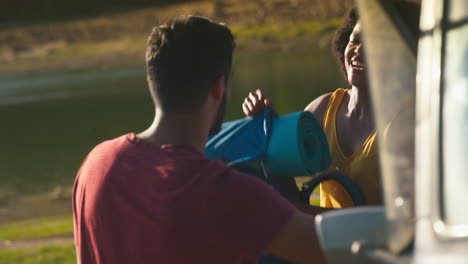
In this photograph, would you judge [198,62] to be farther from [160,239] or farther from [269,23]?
[269,23]

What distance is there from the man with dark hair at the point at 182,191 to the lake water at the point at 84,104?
13583 mm

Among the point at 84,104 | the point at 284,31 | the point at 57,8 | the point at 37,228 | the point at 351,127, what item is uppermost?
the point at 351,127

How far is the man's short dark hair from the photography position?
9.23 feet

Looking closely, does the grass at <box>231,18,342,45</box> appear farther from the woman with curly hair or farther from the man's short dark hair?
the man's short dark hair

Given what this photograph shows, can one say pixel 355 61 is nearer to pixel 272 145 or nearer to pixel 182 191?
pixel 272 145

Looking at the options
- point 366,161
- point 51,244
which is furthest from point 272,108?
point 51,244

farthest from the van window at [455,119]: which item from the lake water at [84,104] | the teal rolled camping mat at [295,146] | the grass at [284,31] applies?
the grass at [284,31]

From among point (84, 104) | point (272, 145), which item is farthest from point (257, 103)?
point (84, 104)

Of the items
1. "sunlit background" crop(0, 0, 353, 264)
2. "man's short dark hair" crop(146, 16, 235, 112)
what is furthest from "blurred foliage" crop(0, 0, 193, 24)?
"man's short dark hair" crop(146, 16, 235, 112)

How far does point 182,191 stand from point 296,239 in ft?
1.12

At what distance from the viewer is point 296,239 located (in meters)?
2.69

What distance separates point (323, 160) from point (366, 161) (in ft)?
1.60

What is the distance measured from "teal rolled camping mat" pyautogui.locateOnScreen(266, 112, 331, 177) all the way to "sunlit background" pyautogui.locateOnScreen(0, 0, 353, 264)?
16.0 feet

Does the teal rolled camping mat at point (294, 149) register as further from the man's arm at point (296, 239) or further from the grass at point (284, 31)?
the grass at point (284, 31)
